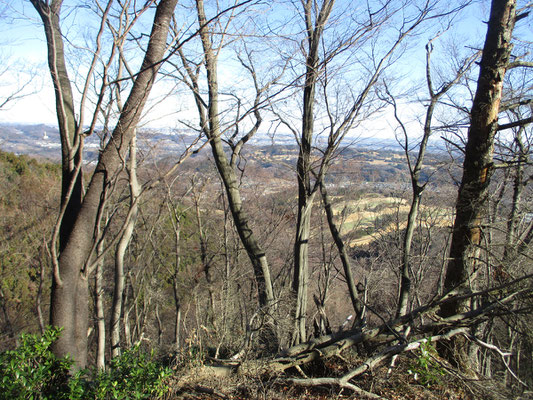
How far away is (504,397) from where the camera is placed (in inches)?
133

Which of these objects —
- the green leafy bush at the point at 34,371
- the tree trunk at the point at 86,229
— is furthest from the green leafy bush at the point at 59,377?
the tree trunk at the point at 86,229

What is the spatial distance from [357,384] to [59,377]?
284 cm

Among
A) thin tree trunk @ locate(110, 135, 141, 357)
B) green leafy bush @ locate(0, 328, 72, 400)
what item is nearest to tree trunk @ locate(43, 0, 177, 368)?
→ green leafy bush @ locate(0, 328, 72, 400)

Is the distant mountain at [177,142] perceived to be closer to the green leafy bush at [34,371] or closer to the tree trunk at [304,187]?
the tree trunk at [304,187]

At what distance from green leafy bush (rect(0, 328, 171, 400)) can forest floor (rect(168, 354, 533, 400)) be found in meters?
0.46

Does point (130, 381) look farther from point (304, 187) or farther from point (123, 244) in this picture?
point (304, 187)

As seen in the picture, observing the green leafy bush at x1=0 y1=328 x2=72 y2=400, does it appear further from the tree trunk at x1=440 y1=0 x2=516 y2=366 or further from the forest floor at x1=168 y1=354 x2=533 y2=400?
the tree trunk at x1=440 y1=0 x2=516 y2=366

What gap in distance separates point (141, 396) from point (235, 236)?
1063 centimetres

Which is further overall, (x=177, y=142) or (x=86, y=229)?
(x=177, y=142)

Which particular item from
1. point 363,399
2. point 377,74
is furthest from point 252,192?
point 363,399

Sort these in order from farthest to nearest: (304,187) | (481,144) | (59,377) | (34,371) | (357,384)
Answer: (304,187)
(481,144)
(357,384)
(59,377)
(34,371)

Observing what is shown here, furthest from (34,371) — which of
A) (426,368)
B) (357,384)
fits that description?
(426,368)

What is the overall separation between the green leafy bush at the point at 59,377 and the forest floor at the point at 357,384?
0.46 meters

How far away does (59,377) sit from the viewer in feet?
9.08
